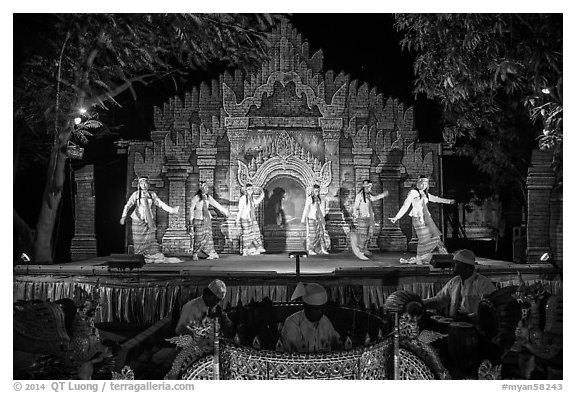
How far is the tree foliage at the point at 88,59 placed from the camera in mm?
5070

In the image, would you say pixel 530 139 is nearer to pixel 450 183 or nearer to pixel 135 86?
pixel 450 183

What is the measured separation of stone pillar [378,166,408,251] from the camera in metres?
7.29

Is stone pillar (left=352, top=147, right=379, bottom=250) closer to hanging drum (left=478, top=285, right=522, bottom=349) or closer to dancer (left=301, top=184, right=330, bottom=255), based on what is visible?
dancer (left=301, top=184, right=330, bottom=255)

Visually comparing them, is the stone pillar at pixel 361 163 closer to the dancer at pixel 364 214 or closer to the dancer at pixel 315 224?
the dancer at pixel 364 214

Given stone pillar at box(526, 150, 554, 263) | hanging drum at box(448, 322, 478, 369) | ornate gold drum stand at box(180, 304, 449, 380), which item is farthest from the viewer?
stone pillar at box(526, 150, 554, 263)

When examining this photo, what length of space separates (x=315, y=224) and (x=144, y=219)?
6.83 feet

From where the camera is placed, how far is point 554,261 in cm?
612

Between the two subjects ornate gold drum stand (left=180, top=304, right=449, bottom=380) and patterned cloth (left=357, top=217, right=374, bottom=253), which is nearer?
ornate gold drum stand (left=180, top=304, right=449, bottom=380)

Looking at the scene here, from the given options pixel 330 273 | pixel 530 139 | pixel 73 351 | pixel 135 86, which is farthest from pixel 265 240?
pixel 530 139

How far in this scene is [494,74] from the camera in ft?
17.5

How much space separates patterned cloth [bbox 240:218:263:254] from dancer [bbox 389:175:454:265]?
1699mm

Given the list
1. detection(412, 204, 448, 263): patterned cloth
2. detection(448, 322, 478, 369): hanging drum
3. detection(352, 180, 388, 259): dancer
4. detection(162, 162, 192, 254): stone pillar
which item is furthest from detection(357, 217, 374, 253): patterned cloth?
detection(448, 322, 478, 369): hanging drum

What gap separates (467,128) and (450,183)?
1039mm

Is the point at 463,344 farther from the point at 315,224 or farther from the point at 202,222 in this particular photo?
the point at 202,222
